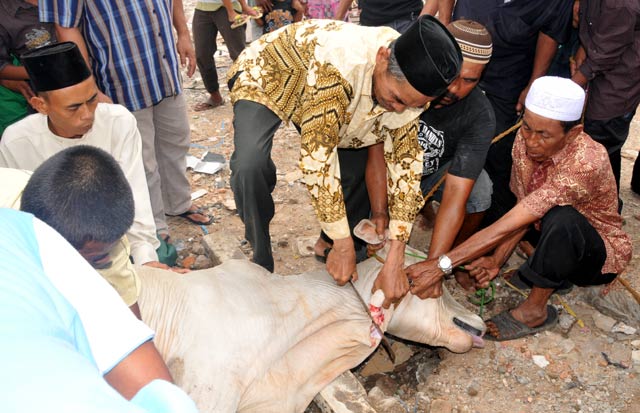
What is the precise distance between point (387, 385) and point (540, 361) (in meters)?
0.82

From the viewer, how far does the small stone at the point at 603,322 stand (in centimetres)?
301

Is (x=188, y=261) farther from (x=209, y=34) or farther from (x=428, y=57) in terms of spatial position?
(x=209, y=34)

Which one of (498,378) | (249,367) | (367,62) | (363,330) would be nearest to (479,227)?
(498,378)

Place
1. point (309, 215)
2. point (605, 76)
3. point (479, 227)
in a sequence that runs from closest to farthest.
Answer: point (605, 76)
point (479, 227)
point (309, 215)

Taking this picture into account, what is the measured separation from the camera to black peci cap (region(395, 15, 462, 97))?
2039 millimetres

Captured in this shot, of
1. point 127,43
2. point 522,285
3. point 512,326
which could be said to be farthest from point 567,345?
point 127,43

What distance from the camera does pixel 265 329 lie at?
227 centimetres

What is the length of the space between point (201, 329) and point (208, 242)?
1302 millimetres

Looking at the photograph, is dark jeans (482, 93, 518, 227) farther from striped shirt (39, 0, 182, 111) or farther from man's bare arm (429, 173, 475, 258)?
striped shirt (39, 0, 182, 111)

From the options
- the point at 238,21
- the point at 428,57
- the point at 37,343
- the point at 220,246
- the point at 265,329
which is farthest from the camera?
the point at 238,21

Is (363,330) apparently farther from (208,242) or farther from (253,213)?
(208,242)

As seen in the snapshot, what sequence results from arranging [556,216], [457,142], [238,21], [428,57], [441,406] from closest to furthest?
[428,57], [441,406], [556,216], [457,142], [238,21]

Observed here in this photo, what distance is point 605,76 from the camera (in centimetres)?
328

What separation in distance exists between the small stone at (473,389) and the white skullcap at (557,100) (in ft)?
4.53
